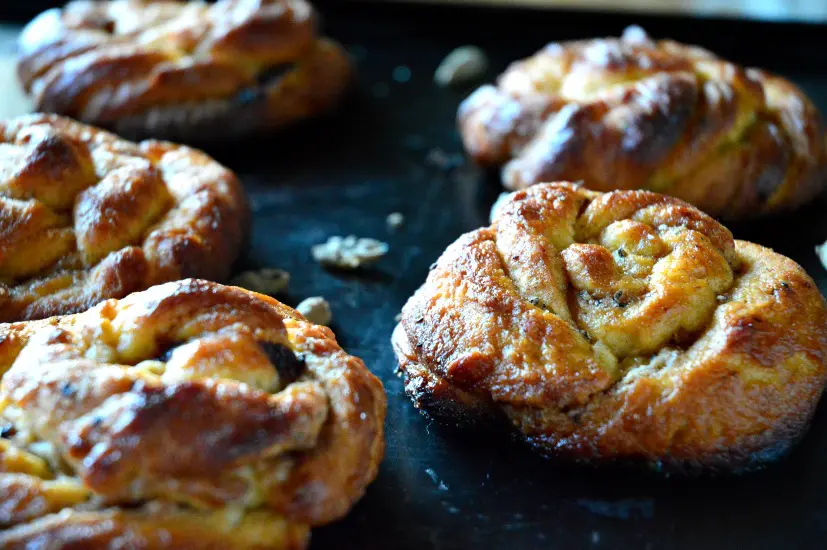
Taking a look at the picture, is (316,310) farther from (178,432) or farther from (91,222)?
(178,432)

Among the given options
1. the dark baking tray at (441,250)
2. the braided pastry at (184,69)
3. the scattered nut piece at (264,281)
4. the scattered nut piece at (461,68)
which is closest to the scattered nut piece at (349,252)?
the dark baking tray at (441,250)

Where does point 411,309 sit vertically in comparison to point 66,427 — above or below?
below

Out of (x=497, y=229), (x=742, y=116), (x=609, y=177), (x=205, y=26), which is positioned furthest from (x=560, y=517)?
(x=205, y=26)

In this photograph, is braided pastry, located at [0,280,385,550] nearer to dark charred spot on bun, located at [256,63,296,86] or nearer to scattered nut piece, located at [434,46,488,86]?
dark charred spot on bun, located at [256,63,296,86]

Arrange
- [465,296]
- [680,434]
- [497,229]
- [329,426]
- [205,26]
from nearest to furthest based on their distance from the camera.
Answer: [329,426]
[680,434]
[465,296]
[497,229]
[205,26]

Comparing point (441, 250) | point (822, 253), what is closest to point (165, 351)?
point (441, 250)

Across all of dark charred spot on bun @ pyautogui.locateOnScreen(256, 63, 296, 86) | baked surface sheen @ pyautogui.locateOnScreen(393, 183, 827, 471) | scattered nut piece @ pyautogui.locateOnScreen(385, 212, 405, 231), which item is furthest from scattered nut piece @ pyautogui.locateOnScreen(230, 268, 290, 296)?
dark charred spot on bun @ pyautogui.locateOnScreen(256, 63, 296, 86)

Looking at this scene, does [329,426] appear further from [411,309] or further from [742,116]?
[742,116]
